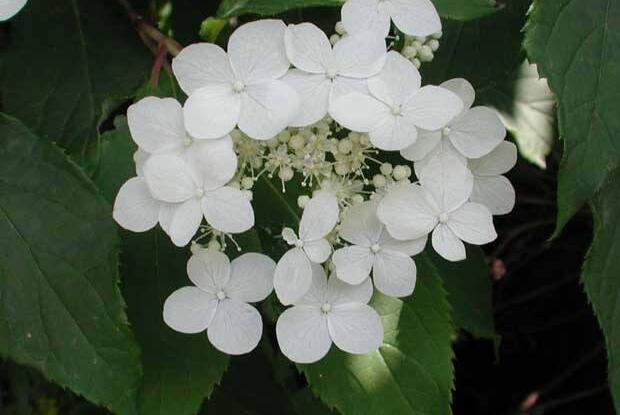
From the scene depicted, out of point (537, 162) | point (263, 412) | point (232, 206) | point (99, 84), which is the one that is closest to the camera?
point (232, 206)

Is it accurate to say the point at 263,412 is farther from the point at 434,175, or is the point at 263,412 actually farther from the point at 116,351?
the point at 434,175

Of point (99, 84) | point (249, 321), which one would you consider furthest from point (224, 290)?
point (99, 84)

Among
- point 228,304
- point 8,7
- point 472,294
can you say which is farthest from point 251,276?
point 472,294

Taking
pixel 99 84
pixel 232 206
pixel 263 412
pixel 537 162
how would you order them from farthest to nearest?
pixel 537 162 → pixel 263 412 → pixel 99 84 → pixel 232 206

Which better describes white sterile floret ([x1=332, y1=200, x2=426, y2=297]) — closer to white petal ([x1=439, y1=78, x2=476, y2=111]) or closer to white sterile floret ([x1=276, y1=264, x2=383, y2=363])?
white sterile floret ([x1=276, y1=264, x2=383, y2=363])

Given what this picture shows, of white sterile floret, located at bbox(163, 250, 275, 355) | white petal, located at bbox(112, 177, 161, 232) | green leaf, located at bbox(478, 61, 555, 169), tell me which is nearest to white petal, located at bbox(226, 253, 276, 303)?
white sterile floret, located at bbox(163, 250, 275, 355)

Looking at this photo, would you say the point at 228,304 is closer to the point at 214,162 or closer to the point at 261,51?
the point at 214,162

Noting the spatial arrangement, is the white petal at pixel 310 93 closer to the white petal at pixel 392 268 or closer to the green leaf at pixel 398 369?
the white petal at pixel 392 268
